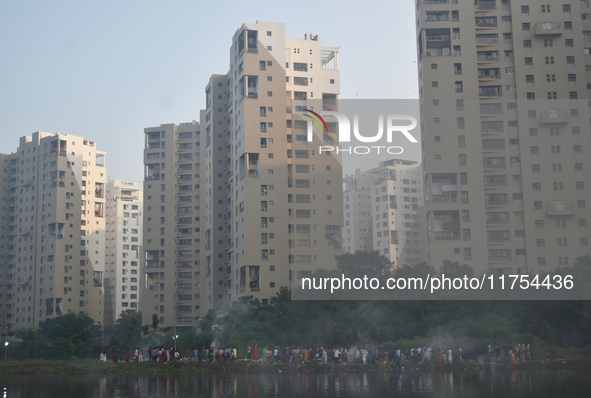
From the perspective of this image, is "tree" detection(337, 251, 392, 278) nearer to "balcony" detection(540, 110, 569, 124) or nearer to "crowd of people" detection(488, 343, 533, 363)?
"crowd of people" detection(488, 343, 533, 363)

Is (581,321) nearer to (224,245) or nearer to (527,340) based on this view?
(527,340)

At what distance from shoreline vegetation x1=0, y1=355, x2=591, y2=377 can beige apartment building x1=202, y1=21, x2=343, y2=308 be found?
30.8m

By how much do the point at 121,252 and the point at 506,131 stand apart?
8566cm

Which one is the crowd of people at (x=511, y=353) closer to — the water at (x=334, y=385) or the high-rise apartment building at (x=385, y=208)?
the water at (x=334, y=385)

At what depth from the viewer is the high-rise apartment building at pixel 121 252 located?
133m

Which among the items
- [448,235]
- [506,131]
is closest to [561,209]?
[506,131]

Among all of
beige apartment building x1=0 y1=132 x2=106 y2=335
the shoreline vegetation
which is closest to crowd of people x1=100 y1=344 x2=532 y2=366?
the shoreline vegetation

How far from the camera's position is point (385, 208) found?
111 meters

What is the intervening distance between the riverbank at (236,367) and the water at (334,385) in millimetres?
2216

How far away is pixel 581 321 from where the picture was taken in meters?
53.0

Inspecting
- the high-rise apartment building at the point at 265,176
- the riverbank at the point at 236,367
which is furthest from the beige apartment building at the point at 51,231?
the riverbank at the point at 236,367

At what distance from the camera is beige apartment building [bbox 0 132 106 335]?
11444cm

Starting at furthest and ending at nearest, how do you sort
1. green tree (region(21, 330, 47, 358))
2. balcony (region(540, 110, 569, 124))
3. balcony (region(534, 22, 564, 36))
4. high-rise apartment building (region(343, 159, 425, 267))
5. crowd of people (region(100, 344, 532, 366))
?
high-rise apartment building (region(343, 159, 425, 267))
balcony (region(534, 22, 564, 36))
balcony (region(540, 110, 569, 124))
green tree (region(21, 330, 47, 358))
crowd of people (region(100, 344, 532, 366))

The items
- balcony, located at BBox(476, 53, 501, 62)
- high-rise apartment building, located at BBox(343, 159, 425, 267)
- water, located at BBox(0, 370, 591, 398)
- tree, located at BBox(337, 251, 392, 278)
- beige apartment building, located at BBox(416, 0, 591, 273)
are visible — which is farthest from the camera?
high-rise apartment building, located at BBox(343, 159, 425, 267)
